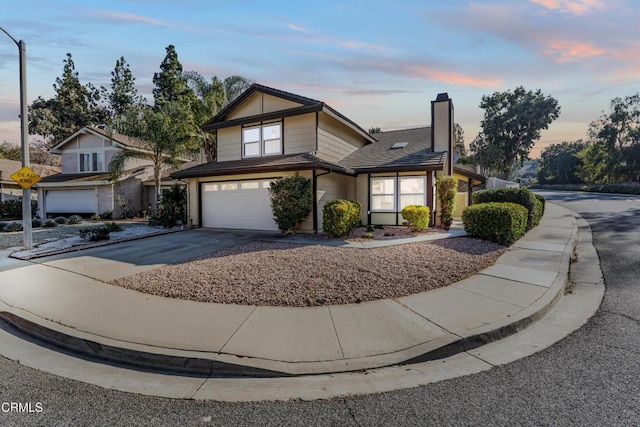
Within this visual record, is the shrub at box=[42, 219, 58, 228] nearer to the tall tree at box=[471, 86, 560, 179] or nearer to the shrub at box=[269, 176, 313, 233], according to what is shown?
the shrub at box=[269, 176, 313, 233]

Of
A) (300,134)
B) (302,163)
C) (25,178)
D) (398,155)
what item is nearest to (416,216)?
(398,155)

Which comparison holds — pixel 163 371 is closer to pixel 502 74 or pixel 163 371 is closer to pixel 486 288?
pixel 486 288

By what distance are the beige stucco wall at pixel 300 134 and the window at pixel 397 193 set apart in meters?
3.34

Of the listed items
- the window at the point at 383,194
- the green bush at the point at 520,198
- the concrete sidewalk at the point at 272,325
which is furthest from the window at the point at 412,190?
the concrete sidewalk at the point at 272,325

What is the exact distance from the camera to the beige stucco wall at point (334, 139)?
45.0 feet

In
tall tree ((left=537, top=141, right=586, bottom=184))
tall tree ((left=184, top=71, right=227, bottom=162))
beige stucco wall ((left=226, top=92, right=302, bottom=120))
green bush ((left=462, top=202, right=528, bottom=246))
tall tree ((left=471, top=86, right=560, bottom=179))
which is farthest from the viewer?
tall tree ((left=537, top=141, right=586, bottom=184))

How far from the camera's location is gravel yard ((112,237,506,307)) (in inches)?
213

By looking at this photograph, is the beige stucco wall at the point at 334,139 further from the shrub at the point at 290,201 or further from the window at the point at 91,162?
the window at the point at 91,162

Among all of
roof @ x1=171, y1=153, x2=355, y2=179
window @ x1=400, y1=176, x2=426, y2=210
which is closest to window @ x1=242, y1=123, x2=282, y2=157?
roof @ x1=171, y1=153, x2=355, y2=179

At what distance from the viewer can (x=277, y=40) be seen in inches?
414

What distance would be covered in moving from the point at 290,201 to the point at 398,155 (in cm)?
612

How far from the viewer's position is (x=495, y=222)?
30.9 feet

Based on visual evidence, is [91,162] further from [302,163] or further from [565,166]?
[565,166]

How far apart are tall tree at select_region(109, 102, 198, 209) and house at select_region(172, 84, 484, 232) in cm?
241
